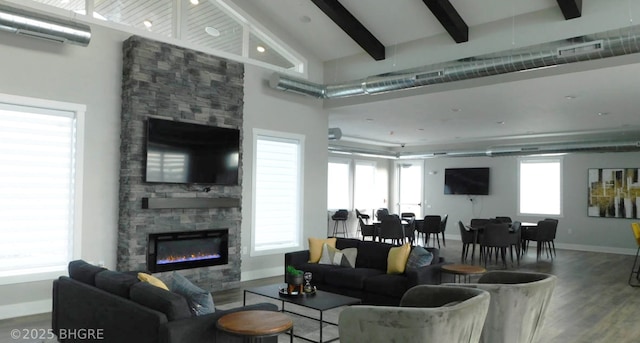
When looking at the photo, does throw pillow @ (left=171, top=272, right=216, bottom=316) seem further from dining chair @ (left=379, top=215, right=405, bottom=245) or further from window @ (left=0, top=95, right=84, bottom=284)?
dining chair @ (left=379, top=215, right=405, bottom=245)

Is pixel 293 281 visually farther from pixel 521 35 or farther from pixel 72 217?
pixel 521 35

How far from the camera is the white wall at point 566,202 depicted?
11.3 metres

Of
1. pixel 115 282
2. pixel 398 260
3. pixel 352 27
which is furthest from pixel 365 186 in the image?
pixel 115 282

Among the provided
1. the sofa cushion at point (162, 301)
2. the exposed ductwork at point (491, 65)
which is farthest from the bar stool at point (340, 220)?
the sofa cushion at point (162, 301)

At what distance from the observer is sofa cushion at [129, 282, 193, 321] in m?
2.87

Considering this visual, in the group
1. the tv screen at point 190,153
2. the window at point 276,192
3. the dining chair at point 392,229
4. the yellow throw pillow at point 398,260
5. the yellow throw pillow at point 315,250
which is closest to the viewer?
the yellow throw pillow at point 398,260

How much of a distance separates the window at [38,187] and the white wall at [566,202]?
1114 cm

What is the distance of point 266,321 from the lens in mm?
2979

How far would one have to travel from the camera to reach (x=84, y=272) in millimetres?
3838

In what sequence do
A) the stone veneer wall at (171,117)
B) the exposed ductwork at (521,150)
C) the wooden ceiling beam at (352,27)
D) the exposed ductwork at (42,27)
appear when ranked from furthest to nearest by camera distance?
the exposed ductwork at (521,150) < the wooden ceiling beam at (352,27) < the stone veneer wall at (171,117) < the exposed ductwork at (42,27)

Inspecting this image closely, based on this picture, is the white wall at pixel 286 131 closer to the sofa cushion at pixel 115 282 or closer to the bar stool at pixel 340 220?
the sofa cushion at pixel 115 282

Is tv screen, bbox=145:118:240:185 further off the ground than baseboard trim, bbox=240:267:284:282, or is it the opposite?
tv screen, bbox=145:118:240:185

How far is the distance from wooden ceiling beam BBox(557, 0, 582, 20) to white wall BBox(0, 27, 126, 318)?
5.50 metres

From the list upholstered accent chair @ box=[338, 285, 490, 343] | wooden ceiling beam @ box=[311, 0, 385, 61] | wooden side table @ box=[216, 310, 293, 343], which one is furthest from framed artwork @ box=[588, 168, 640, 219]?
wooden side table @ box=[216, 310, 293, 343]
